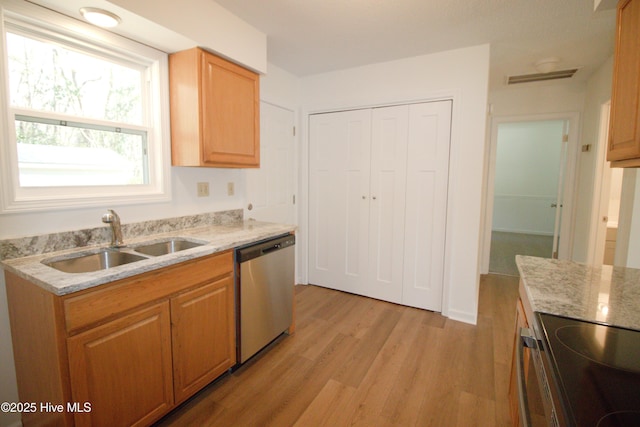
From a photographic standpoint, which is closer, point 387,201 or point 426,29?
point 426,29

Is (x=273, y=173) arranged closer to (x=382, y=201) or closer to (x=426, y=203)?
(x=382, y=201)

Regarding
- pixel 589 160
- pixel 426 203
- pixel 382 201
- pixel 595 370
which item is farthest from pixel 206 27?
pixel 589 160

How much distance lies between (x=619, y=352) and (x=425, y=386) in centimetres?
131

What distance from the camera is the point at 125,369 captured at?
1408mm

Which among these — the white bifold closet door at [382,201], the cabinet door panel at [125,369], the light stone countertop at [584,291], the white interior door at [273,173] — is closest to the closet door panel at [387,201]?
the white bifold closet door at [382,201]

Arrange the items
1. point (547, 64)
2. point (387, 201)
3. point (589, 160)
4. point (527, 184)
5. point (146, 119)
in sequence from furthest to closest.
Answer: point (527, 184)
point (589, 160)
point (387, 201)
point (547, 64)
point (146, 119)

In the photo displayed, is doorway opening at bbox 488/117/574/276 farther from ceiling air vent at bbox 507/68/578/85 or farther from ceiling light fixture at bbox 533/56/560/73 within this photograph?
ceiling light fixture at bbox 533/56/560/73

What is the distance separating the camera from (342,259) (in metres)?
3.50

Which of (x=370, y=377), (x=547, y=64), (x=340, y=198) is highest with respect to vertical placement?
(x=547, y=64)

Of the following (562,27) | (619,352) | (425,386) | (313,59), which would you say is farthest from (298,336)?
(562,27)

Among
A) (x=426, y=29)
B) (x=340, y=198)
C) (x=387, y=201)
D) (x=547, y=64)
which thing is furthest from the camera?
(x=340, y=198)

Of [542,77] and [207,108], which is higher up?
[542,77]

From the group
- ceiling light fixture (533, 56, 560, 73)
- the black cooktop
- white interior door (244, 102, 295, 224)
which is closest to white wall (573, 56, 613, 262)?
ceiling light fixture (533, 56, 560, 73)

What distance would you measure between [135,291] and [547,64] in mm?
3783
